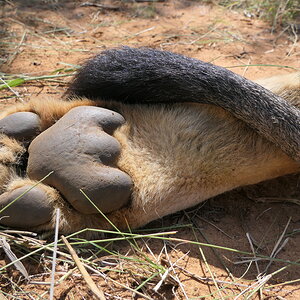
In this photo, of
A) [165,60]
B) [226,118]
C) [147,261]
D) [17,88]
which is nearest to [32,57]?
[17,88]

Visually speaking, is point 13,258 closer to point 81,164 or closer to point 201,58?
point 81,164

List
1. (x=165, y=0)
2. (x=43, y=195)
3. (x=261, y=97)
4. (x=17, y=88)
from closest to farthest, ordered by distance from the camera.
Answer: (x=43, y=195) → (x=261, y=97) → (x=17, y=88) → (x=165, y=0)

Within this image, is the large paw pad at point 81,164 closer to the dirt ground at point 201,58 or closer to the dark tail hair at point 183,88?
the dirt ground at point 201,58

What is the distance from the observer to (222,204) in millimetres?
2711

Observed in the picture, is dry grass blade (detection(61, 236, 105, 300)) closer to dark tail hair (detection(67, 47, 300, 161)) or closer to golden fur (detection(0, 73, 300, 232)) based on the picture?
golden fur (detection(0, 73, 300, 232))

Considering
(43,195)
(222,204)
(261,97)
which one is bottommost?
(222,204)

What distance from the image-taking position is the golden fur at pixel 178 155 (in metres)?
2.37

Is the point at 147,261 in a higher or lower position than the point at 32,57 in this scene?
lower

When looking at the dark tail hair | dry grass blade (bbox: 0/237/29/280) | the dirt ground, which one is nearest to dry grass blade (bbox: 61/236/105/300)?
the dirt ground

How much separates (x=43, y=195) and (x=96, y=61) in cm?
98

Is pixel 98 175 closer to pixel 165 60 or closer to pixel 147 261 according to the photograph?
pixel 147 261

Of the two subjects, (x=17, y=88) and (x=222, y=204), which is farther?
(x=17, y=88)

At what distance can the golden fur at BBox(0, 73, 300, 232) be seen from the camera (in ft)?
7.78

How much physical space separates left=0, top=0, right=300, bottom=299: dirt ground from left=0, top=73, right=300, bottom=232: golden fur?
6.2 inches
